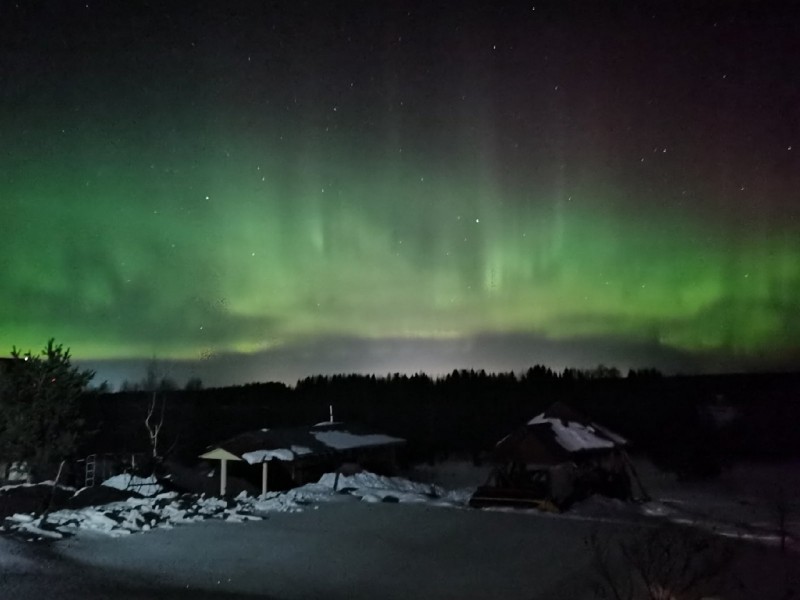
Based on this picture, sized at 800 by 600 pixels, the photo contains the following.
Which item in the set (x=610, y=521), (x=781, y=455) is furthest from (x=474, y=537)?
(x=781, y=455)

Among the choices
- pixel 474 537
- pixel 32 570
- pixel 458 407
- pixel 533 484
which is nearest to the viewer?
pixel 32 570

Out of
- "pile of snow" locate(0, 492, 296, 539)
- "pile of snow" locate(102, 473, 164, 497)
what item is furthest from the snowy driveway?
"pile of snow" locate(102, 473, 164, 497)

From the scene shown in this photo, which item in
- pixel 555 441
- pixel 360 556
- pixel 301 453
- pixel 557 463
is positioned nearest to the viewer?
pixel 360 556

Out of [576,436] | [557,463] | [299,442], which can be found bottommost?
[557,463]

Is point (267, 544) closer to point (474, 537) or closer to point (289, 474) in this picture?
point (474, 537)

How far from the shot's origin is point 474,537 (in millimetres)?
21375

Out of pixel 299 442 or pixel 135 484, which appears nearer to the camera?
pixel 135 484

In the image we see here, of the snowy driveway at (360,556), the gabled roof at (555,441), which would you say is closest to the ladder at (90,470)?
the snowy driveway at (360,556)

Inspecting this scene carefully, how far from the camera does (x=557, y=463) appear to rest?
28312 mm

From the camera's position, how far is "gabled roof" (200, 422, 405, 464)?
30.1 meters

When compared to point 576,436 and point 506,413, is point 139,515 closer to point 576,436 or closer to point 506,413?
point 576,436

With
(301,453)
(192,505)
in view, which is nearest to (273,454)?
(301,453)

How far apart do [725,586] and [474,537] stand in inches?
310

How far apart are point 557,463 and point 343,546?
11.2 meters
